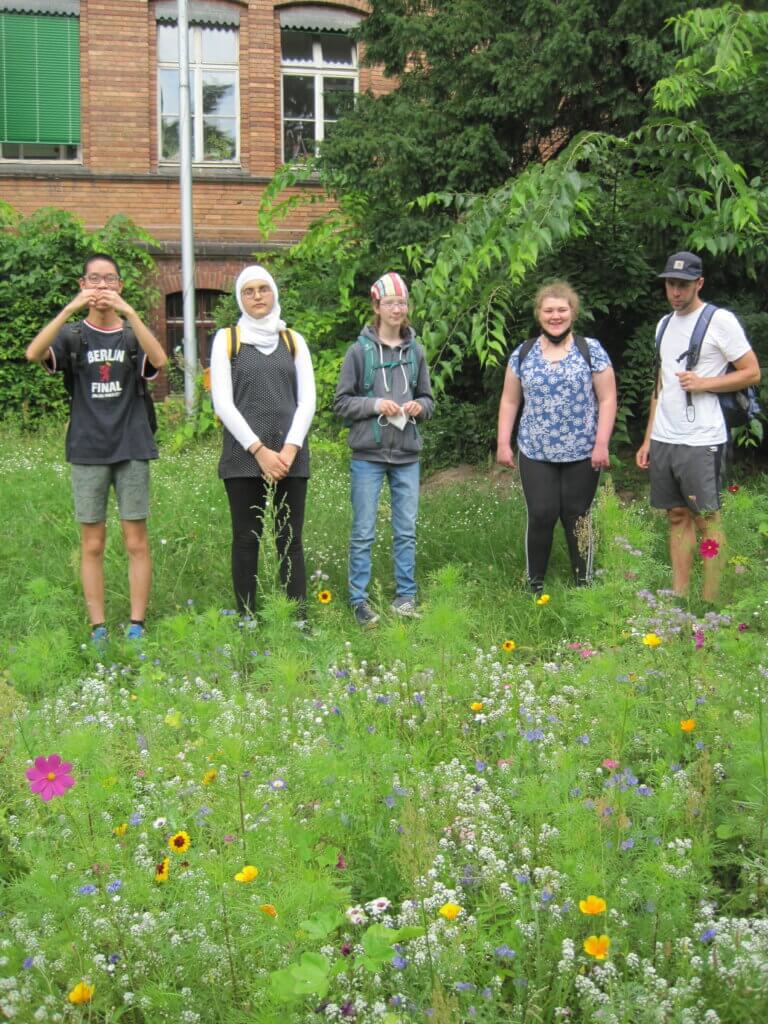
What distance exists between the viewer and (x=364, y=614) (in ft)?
19.7

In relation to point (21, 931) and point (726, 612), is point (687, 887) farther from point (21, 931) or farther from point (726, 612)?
point (726, 612)

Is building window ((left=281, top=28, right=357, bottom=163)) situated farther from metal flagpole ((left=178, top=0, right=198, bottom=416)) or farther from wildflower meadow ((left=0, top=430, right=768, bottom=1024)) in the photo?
wildflower meadow ((left=0, top=430, right=768, bottom=1024))

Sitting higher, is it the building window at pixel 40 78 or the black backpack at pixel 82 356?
the building window at pixel 40 78

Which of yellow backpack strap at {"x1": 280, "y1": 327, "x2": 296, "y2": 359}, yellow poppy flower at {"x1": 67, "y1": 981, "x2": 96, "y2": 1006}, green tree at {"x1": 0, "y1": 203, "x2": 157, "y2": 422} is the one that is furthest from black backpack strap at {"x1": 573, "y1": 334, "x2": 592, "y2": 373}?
green tree at {"x1": 0, "y1": 203, "x2": 157, "y2": 422}

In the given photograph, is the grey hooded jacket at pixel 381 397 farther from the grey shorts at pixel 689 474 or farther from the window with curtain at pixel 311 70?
the window with curtain at pixel 311 70

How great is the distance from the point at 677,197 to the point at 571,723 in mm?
5423

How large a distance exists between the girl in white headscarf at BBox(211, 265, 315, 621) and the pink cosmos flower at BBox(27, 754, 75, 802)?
9.79 feet

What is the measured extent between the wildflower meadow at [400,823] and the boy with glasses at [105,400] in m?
0.65

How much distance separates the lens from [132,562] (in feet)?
18.8

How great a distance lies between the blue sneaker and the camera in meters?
5.47

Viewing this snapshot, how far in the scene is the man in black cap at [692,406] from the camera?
5477 mm

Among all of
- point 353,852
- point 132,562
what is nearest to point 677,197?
point 132,562

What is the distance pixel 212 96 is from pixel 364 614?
1355cm

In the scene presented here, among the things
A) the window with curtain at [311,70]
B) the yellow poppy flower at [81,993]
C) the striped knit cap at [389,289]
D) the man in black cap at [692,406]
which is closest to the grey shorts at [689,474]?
the man in black cap at [692,406]
